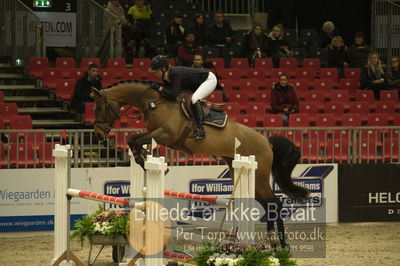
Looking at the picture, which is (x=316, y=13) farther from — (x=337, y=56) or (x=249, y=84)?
(x=249, y=84)

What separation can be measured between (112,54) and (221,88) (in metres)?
2.45

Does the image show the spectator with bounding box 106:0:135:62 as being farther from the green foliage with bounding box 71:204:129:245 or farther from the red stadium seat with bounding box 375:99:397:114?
the green foliage with bounding box 71:204:129:245

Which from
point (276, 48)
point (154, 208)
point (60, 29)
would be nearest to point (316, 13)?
point (276, 48)

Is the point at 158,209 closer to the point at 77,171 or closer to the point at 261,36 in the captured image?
the point at 77,171

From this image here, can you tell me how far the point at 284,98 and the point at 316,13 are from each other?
6.80 meters

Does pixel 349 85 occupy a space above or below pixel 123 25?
below

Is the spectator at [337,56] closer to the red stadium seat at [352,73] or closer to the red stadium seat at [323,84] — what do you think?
the red stadium seat at [352,73]

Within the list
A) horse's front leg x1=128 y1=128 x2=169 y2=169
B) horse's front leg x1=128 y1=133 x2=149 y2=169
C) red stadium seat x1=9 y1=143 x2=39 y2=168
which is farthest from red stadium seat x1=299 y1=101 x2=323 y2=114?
horse's front leg x1=128 y1=133 x2=149 y2=169

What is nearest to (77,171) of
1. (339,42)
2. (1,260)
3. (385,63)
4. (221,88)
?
(1,260)

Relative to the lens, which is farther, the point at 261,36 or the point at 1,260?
the point at 261,36

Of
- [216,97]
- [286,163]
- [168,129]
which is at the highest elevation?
[216,97]

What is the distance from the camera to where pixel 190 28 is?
1669 centimetres

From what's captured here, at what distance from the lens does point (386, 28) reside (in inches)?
707

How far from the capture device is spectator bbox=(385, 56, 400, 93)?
16.0 m
